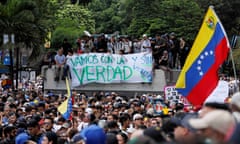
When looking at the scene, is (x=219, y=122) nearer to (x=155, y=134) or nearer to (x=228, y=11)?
(x=155, y=134)

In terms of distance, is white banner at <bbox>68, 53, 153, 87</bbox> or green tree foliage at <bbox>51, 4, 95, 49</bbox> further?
green tree foliage at <bbox>51, 4, 95, 49</bbox>

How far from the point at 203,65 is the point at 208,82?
0.29 m

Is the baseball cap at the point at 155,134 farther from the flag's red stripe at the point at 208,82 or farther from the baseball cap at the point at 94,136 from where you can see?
the flag's red stripe at the point at 208,82

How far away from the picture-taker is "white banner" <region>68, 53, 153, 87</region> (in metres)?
21.8

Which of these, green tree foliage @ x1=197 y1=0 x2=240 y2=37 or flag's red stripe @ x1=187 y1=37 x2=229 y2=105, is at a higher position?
green tree foliage @ x1=197 y1=0 x2=240 y2=37

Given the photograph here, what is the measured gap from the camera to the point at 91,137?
698 cm

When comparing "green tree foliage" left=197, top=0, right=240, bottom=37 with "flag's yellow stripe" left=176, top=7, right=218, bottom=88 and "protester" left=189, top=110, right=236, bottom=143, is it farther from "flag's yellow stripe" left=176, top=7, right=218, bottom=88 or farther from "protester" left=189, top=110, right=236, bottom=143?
"protester" left=189, top=110, right=236, bottom=143

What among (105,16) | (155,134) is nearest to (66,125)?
(155,134)

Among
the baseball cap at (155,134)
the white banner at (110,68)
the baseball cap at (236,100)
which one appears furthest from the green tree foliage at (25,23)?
the baseball cap at (155,134)

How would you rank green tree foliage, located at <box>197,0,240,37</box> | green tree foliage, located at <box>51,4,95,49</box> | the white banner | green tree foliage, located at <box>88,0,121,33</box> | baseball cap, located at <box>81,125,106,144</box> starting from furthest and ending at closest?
green tree foliage, located at <box>88,0,121,33</box> → green tree foliage, located at <box>197,0,240,37</box> → green tree foliage, located at <box>51,4,95,49</box> → the white banner → baseball cap, located at <box>81,125,106,144</box>

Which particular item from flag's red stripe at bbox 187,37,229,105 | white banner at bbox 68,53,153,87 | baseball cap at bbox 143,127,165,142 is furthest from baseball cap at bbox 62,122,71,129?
white banner at bbox 68,53,153,87

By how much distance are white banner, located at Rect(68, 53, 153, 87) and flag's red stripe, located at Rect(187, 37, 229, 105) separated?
1267 centimetres

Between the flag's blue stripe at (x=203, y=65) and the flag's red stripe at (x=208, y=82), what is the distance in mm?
47

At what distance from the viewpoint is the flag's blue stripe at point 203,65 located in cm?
880
